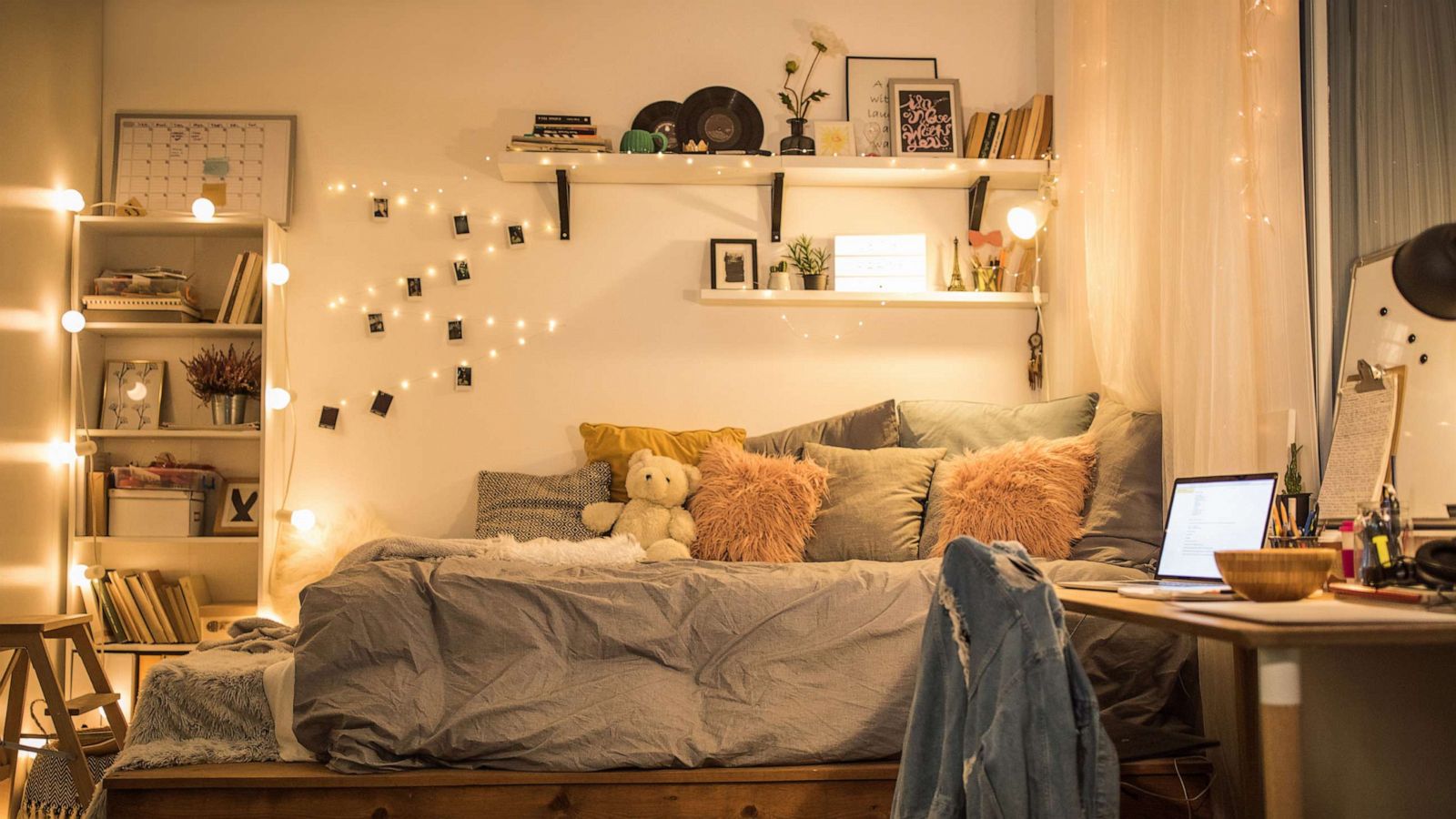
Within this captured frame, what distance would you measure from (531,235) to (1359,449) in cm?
262

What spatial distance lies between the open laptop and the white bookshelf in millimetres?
2688

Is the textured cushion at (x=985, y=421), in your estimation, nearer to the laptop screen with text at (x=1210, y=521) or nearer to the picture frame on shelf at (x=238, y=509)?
the laptop screen with text at (x=1210, y=521)

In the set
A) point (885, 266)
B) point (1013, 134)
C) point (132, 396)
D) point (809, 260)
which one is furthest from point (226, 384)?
point (1013, 134)

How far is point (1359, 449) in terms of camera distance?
2.07 meters

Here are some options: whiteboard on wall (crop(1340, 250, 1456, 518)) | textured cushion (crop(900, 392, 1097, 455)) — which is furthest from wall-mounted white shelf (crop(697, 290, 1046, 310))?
whiteboard on wall (crop(1340, 250, 1456, 518))

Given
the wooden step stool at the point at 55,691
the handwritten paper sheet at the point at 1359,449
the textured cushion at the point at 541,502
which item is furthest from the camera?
the textured cushion at the point at 541,502

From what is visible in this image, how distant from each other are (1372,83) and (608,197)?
2.36 metres

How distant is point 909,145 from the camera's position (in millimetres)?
3812

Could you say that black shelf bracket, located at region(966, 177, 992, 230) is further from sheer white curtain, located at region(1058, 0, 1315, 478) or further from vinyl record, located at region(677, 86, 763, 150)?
vinyl record, located at region(677, 86, 763, 150)

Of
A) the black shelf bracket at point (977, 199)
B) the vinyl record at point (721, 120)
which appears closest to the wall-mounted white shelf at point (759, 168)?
the black shelf bracket at point (977, 199)

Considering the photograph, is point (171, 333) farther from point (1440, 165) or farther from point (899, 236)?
point (1440, 165)

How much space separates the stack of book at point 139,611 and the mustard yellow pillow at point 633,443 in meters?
1.34

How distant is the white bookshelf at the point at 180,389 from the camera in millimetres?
3572

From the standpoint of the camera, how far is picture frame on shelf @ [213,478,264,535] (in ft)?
11.8
